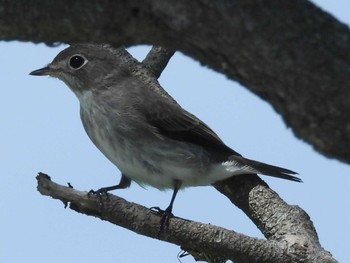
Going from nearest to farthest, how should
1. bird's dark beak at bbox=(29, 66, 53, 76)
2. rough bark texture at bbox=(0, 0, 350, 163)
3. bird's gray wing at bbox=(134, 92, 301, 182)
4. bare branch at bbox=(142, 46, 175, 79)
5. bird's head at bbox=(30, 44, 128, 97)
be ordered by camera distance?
rough bark texture at bbox=(0, 0, 350, 163)
bare branch at bbox=(142, 46, 175, 79)
bird's gray wing at bbox=(134, 92, 301, 182)
bird's dark beak at bbox=(29, 66, 53, 76)
bird's head at bbox=(30, 44, 128, 97)

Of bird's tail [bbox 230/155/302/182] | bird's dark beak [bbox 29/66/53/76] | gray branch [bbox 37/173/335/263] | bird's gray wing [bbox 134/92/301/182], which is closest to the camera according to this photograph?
gray branch [bbox 37/173/335/263]

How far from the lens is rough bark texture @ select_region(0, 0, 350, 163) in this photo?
8.35 feet

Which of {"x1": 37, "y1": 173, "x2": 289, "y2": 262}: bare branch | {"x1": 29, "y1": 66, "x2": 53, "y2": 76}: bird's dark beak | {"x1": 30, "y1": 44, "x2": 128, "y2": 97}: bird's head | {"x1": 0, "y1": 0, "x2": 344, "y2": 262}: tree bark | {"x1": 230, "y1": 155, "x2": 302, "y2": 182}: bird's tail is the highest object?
{"x1": 30, "y1": 44, "x2": 128, "y2": 97}: bird's head

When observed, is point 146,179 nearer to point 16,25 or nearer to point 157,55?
point 157,55

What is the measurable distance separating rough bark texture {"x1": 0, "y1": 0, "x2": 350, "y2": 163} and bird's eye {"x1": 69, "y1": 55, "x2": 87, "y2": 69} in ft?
17.0

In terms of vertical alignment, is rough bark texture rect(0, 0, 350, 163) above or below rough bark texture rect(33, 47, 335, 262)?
below

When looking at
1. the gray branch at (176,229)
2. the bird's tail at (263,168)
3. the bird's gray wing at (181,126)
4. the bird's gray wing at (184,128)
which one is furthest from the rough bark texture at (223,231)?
the bird's gray wing at (181,126)

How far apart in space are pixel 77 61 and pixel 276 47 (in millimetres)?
5575

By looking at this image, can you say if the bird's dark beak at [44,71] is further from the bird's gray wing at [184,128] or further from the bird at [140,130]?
the bird's gray wing at [184,128]

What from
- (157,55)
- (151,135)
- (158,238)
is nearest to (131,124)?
(151,135)

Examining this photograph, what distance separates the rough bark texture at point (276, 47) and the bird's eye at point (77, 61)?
5185 mm

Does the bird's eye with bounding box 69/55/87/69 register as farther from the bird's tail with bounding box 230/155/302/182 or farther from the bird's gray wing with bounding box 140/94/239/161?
the bird's tail with bounding box 230/155/302/182

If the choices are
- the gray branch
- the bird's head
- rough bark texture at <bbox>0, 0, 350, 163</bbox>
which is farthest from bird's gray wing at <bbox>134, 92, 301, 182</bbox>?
rough bark texture at <bbox>0, 0, 350, 163</bbox>

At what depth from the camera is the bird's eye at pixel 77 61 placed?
789 centimetres
